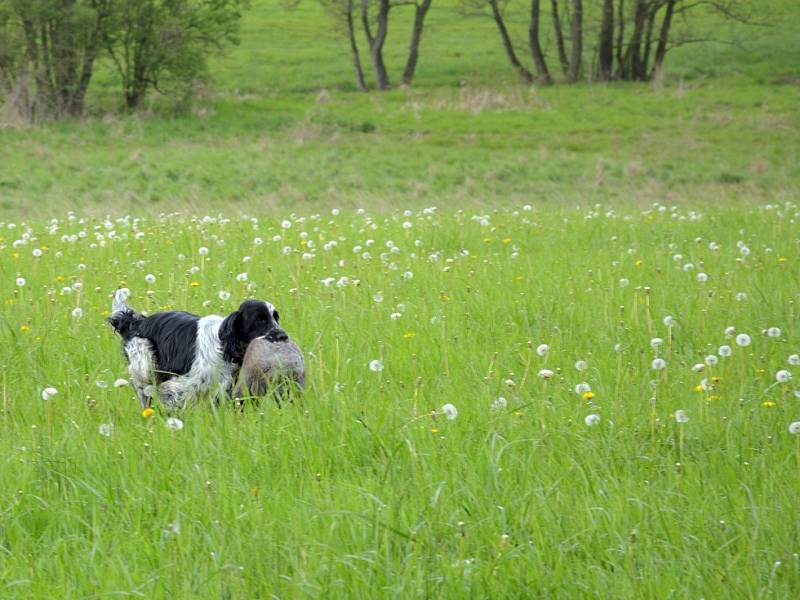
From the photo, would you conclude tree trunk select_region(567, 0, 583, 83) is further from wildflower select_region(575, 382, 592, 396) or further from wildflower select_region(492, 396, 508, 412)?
wildflower select_region(492, 396, 508, 412)

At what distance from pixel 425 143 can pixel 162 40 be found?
12.1 m

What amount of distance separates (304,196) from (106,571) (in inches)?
783

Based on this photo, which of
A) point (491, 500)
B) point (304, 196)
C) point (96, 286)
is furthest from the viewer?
point (304, 196)

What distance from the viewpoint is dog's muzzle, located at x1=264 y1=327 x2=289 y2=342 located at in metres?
5.11

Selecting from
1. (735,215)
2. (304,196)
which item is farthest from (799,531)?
(304,196)

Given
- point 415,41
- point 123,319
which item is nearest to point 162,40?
point 415,41

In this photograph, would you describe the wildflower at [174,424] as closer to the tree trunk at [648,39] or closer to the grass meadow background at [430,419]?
the grass meadow background at [430,419]

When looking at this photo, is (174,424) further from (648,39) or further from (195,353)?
(648,39)

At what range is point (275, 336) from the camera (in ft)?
16.8

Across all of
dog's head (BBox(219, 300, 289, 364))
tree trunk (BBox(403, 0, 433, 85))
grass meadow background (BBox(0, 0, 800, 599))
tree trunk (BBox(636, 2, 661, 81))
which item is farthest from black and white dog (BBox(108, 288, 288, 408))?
tree trunk (BBox(403, 0, 433, 85))

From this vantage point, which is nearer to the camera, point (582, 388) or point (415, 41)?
point (582, 388)

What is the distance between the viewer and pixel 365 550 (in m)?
3.79

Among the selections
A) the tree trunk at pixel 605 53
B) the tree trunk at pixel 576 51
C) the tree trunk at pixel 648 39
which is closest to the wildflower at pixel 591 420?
the tree trunk at pixel 648 39

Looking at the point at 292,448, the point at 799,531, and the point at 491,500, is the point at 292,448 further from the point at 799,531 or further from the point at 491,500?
the point at 799,531
